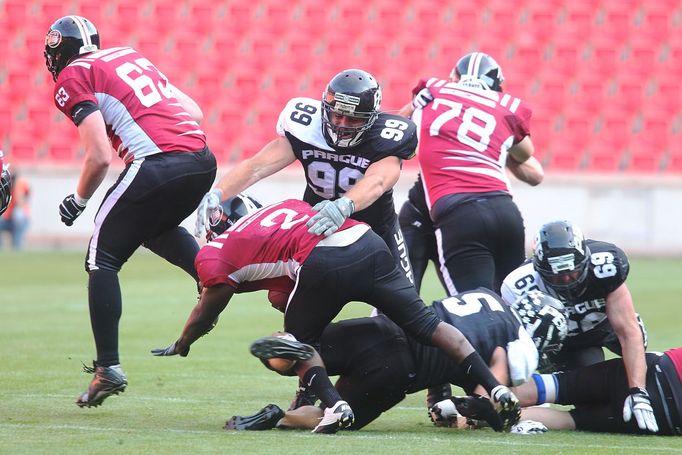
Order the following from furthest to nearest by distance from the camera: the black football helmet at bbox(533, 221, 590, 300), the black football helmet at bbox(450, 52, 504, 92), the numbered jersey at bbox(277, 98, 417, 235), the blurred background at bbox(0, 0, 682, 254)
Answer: the blurred background at bbox(0, 0, 682, 254) → the black football helmet at bbox(450, 52, 504, 92) → the numbered jersey at bbox(277, 98, 417, 235) → the black football helmet at bbox(533, 221, 590, 300)

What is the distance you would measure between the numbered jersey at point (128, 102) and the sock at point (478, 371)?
183 cm

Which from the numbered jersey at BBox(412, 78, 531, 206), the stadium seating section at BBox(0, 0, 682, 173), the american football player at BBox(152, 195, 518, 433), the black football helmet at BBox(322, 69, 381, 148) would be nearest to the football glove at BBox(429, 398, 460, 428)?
the american football player at BBox(152, 195, 518, 433)

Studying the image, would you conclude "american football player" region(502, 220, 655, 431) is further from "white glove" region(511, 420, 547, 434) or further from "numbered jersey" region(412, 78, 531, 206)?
"numbered jersey" region(412, 78, 531, 206)

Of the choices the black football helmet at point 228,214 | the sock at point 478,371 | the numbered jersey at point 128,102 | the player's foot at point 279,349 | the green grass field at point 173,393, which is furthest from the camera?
the black football helmet at point 228,214

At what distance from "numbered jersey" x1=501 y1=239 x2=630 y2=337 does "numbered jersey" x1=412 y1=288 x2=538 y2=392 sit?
309mm

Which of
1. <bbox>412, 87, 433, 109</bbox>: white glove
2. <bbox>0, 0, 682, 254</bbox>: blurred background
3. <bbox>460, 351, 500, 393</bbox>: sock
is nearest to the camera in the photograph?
<bbox>460, 351, 500, 393</bbox>: sock

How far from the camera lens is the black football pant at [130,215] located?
5.60m

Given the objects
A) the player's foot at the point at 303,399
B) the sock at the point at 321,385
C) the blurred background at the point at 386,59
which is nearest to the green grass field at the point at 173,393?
the sock at the point at 321,385

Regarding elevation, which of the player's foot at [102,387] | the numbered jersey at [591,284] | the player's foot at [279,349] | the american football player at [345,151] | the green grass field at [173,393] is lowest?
the green grass field at [173,393]

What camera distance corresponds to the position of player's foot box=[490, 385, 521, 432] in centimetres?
500

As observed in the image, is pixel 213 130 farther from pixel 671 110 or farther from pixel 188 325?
pixel 188 325

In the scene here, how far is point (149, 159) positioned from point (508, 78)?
1406cm

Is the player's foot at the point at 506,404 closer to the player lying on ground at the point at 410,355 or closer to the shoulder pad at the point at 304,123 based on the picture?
the player lying on ground at the point at 410,355

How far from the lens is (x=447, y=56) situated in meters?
19.4
